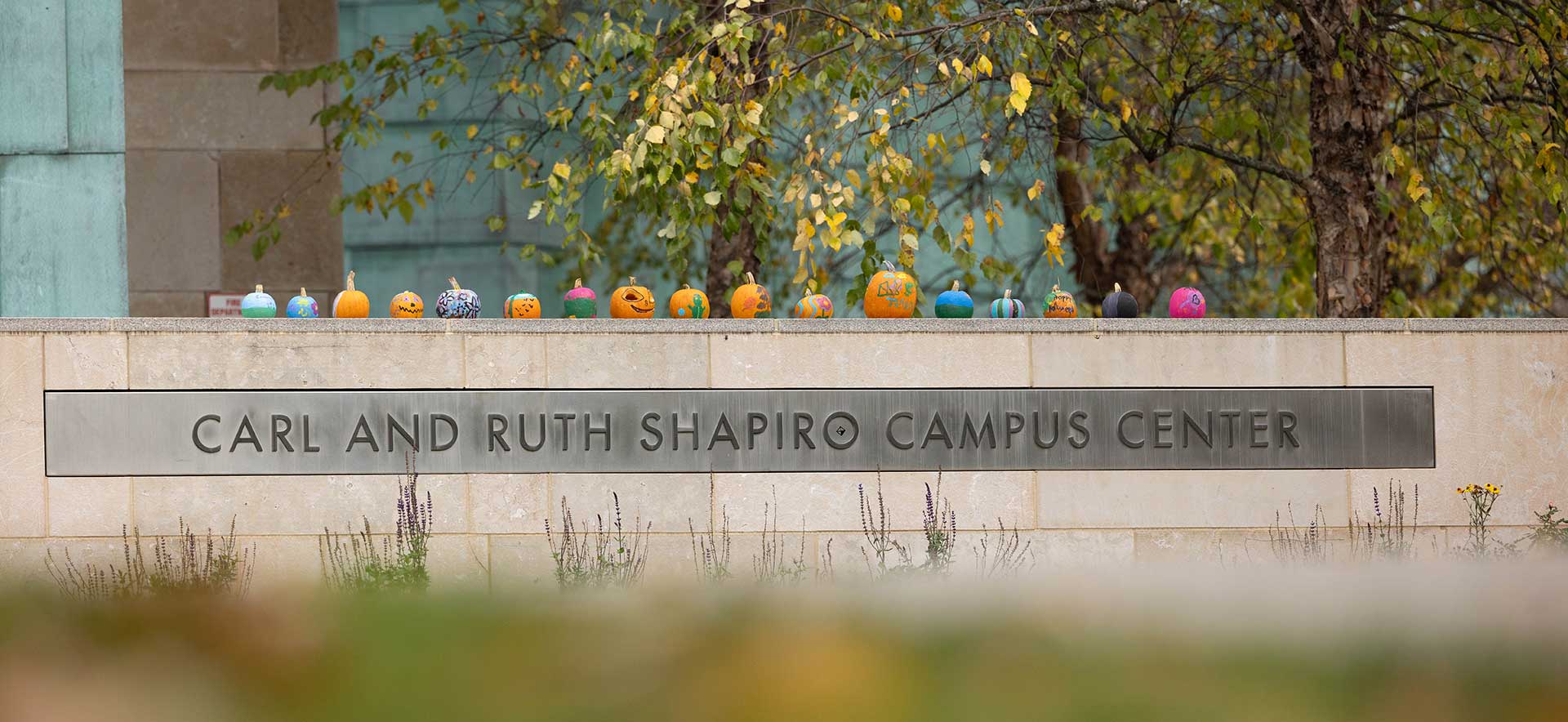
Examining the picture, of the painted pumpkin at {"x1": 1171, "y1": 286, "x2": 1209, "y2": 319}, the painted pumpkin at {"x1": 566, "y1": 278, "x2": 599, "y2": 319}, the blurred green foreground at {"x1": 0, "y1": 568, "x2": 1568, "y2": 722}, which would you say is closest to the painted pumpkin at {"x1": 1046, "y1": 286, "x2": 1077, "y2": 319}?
the painted pumpkin at {"x1": 1171, "y1": 286, "x2": 1209, "y2": 319}

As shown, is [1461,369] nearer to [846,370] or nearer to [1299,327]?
[1299,327]

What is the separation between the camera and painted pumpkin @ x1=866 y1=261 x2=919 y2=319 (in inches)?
357

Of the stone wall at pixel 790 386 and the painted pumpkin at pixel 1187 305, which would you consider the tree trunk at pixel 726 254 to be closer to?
the stone wall at pixel 790 386

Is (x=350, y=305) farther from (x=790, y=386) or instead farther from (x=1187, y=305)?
(x=1187, y=305)

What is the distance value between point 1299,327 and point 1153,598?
236 cm

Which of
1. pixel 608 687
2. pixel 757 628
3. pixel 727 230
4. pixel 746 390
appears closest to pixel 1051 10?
pixel 727 230

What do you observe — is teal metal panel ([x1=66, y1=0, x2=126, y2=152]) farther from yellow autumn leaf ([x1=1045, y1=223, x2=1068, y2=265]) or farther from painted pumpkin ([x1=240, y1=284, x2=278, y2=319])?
yellow autumn leaf ([x1=1045, y1=223, x2=1068, y2=265])

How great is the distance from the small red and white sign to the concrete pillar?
10.6 feet

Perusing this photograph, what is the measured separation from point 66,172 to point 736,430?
16.7 ft

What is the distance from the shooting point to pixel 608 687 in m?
5.03

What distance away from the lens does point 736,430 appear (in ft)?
28.4

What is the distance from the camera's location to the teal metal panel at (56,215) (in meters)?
10.4

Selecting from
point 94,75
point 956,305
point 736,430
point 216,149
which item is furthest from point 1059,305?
point 216,149

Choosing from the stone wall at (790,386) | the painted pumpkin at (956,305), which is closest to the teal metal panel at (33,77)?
the stone wall at (790,386)
